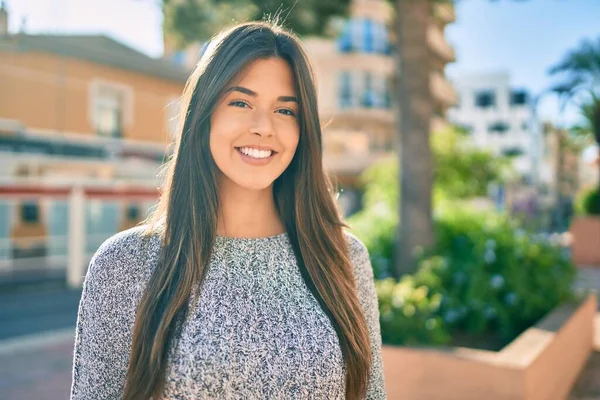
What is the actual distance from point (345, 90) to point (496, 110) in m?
33.9

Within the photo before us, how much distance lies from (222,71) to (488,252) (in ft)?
12.9

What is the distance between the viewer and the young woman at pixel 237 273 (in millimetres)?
1592

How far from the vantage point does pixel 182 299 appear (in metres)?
1.62

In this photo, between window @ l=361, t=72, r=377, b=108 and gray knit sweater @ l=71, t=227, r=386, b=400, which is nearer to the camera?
gray knit sweater @ l=71, t=227, r=386, b=400

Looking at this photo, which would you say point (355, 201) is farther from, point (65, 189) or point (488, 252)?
point (488, 252)

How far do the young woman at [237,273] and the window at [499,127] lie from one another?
64589 millimetres

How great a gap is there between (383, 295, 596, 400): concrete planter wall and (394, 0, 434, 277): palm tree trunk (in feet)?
5.55

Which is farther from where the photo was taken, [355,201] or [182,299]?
[355,201]

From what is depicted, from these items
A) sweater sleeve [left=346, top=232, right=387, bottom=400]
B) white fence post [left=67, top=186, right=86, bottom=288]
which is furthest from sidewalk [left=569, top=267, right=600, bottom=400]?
white fence post [left=67, top=186, right=86, bottom=288]

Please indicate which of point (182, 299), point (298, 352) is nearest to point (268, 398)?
point (298, 352)

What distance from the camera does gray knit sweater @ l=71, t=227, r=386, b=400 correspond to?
1570 millimetres

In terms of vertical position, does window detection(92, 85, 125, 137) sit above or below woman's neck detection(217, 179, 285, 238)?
above

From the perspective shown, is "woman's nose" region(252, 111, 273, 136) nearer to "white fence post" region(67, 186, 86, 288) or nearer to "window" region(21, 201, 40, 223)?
"white fence post" region(67, 186, 86, 288)

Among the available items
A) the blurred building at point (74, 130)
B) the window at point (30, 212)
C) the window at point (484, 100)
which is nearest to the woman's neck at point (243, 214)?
the blurred building at point (74, 130)
